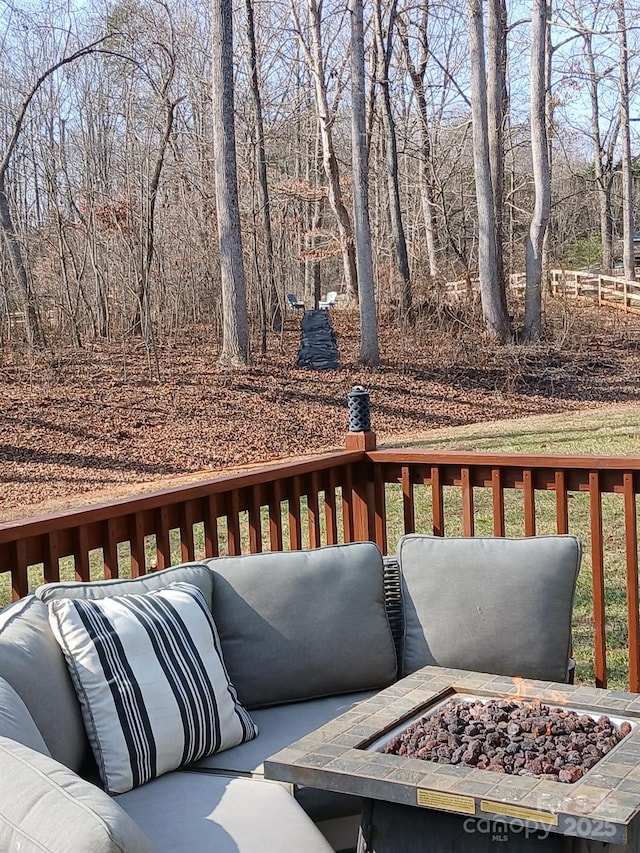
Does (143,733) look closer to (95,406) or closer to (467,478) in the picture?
(467,478)

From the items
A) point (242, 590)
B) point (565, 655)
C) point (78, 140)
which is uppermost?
point (78, 140)

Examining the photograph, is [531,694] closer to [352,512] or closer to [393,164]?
[352,512]

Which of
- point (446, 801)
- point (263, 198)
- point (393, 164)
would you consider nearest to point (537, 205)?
point (393, 164)

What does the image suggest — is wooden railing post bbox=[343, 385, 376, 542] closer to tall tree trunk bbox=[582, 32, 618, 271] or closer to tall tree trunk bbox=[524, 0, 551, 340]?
tall tree trunk bbox=[524, 0, 551, 340]

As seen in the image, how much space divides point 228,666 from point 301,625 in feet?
0.85

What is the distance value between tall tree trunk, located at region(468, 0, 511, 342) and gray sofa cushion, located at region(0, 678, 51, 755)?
1404 centimetres

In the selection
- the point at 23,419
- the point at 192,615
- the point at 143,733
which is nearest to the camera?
the point at 143,733

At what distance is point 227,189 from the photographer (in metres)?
12.7

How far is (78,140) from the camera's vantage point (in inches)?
539

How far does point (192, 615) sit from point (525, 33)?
2176 centimetres

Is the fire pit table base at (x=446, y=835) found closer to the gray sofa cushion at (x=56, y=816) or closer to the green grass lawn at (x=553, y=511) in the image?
the gray sofa cushion at (x=56, y=816)

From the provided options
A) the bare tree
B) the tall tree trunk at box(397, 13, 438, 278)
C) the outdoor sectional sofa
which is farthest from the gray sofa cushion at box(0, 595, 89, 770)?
the tall tree trunk at box(397, 13, 438, 278)

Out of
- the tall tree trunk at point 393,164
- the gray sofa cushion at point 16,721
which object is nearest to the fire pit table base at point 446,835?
the gray sofa cushion at point 16,721

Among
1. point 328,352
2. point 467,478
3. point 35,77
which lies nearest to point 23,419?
point 328,352
